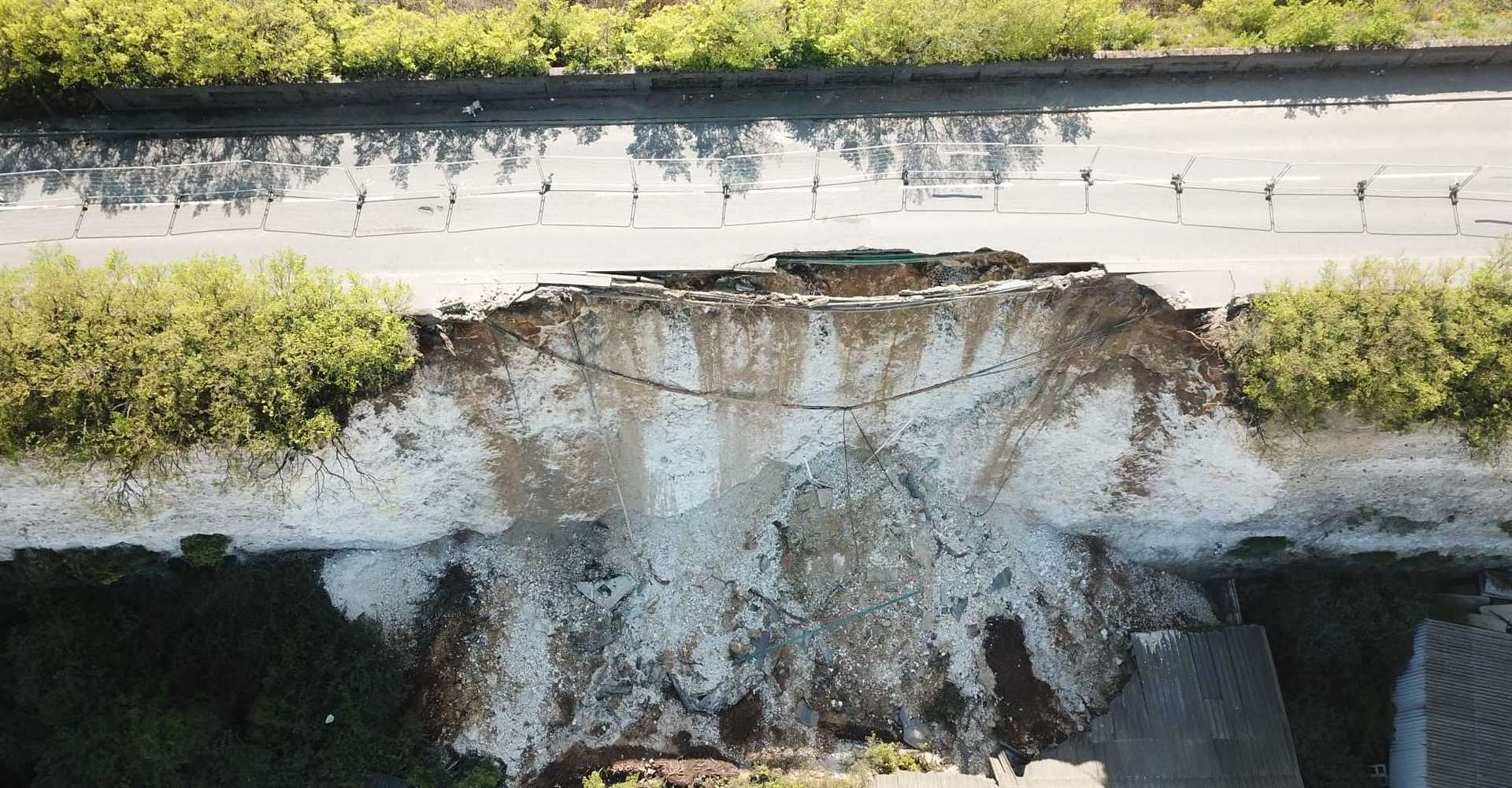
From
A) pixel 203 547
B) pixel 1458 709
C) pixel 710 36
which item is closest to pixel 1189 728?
pixel 1458 709

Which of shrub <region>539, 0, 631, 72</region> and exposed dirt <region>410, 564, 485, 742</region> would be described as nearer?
shrub <region>539, 0, 631, 72</region>

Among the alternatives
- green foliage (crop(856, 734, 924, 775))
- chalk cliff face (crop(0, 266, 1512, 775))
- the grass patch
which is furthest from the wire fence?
green foliage (crop(856, 734, 924, 775))

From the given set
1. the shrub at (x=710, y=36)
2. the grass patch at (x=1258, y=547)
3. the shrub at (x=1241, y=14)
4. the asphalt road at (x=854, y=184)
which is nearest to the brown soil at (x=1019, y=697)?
the grass patch at (x=1258, y=547)

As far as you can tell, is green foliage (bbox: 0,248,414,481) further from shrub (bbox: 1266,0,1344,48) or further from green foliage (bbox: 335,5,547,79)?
shrub (bbox: 1266,0,1344,48)

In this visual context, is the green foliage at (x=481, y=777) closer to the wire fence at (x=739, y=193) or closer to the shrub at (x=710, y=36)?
the wire fence at (x=739, y=193)

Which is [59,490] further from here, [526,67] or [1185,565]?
[1185,565]

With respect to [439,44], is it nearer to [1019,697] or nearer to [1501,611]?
[1019,697]
